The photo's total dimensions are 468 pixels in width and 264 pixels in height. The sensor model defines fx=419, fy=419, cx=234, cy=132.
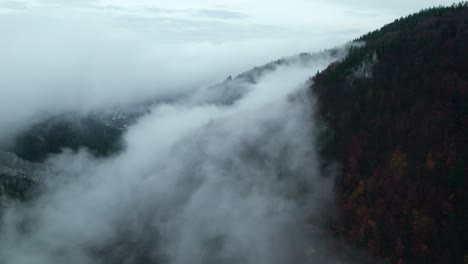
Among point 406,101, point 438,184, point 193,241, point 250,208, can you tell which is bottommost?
point 193,241

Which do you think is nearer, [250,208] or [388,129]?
[388,129]

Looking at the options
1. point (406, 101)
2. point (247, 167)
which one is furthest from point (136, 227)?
point (406, 101)

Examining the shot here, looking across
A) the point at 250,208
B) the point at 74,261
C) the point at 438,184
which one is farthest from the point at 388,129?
the point at 74,261

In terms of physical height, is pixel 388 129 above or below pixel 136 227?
above

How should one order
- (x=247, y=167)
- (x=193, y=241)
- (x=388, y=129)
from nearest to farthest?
(x=388, y=129) < (x=193, y=241) < (x=247, y=167)

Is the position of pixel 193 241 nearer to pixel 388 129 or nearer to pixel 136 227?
pixel 136 227

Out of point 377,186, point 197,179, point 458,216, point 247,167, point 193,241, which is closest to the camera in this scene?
point 458,216

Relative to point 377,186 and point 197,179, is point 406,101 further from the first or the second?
point 197,179
